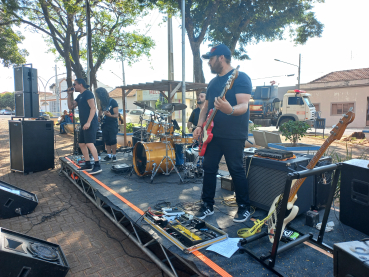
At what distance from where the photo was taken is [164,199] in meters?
→ 3.79

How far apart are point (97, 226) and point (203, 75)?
355 inches

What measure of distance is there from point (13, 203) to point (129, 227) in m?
1.83

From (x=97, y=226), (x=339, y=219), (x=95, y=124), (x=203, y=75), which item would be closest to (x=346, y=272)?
(x=339, y=219)

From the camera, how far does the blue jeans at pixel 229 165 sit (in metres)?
2.92

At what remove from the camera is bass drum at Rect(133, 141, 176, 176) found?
190 inches

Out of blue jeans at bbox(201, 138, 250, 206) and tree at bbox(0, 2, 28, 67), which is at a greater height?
tree at bbox(0, 2, 28, 67)

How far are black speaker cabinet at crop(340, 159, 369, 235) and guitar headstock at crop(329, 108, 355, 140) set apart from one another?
71 centimetres

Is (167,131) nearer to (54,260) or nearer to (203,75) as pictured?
(54,260)

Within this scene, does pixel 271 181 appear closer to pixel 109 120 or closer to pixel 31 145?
pixel 109 120

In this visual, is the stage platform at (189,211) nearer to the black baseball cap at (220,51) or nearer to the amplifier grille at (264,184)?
the amplifier grille at (264,184)

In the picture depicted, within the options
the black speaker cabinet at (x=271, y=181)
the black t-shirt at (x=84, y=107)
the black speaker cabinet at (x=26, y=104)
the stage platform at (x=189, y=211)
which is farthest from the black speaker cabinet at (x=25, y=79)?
the black speaker cabinet at (x=271, y=181)

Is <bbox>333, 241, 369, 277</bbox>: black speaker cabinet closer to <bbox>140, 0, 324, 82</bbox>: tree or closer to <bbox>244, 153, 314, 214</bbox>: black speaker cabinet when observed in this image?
<bbox>244, 153, 314, 214</bbox>: black speaker cabinet

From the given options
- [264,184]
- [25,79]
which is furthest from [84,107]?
[264,184]

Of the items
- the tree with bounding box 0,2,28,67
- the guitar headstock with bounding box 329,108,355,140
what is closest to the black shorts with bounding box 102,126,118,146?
the guitar headstock with bounding box 329,108,355,140
